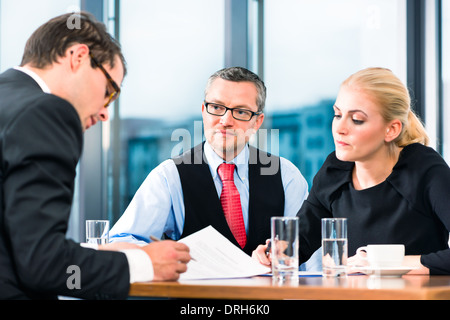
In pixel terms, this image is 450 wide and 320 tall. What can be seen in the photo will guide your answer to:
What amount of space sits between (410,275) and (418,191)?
14.6 inches

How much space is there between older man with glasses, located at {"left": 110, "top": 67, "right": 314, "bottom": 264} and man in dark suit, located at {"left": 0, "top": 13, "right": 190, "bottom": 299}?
3.03ft

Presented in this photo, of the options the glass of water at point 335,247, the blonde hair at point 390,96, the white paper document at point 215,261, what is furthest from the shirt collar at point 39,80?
the blonde hair at point 390,96

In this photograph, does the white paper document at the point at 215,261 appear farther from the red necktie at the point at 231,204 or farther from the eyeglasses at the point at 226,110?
the eyeglasses at the point at 226,110

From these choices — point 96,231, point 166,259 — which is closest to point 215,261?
point 166,259

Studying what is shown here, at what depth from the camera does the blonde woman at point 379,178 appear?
182 cm

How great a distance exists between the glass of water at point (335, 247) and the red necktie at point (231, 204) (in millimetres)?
913

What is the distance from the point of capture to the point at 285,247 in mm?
1322

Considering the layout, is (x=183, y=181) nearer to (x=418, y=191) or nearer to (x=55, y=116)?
(x=418, y=191)

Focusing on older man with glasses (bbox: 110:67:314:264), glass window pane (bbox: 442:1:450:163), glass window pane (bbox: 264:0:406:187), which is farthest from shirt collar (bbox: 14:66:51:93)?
glass window pane (bbox: 442:1:450:163)

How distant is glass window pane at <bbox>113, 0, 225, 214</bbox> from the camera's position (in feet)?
12.1

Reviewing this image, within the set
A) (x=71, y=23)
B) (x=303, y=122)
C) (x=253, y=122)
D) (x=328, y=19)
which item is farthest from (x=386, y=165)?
(x=328, y=19)

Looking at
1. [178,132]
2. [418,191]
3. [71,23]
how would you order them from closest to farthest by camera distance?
[71,23]
[418,191]
[178,132]

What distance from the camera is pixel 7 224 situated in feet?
3.60
